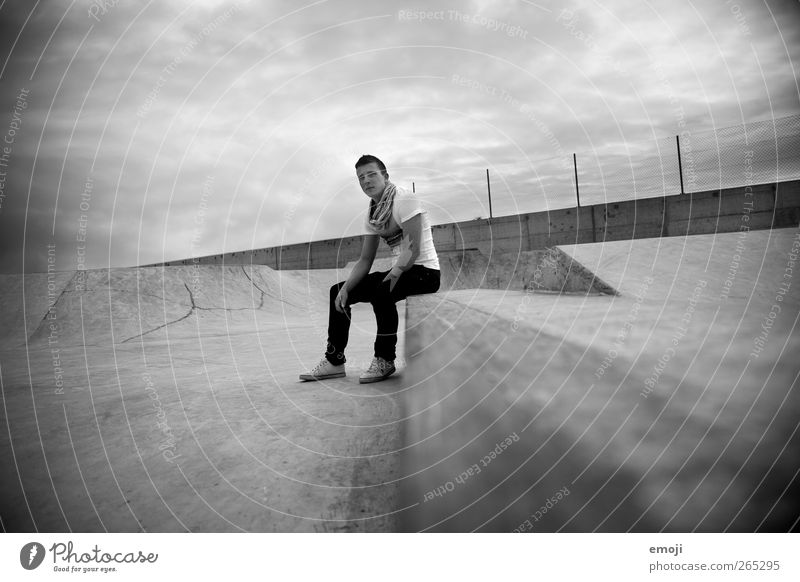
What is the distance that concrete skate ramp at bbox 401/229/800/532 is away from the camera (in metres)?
0.46

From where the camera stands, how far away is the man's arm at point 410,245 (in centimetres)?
219

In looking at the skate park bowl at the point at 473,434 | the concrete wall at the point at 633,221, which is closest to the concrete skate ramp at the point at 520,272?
the concrete wall at the point at 633,221

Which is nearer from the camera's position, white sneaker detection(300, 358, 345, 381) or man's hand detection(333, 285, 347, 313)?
white sneaker detection(300, 358, 345, 381)

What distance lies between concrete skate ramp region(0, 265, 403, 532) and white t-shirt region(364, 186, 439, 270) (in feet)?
2.34

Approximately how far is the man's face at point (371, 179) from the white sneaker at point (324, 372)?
3.13ft

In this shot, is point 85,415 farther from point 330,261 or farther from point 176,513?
point 330,261

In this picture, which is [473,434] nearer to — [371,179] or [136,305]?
[371,179]

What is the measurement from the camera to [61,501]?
101 cm

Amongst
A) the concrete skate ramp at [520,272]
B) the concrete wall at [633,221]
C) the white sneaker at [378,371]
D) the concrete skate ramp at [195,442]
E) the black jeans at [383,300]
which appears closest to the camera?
the concrete skate ramp at [195,442]

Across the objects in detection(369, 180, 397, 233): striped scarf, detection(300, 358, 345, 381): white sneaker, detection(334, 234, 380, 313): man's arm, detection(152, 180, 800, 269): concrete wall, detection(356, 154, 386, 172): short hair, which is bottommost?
detection(300, 358, 345, 381): white sneaker

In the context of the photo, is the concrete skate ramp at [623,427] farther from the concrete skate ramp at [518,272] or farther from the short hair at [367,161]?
the concrete skate ramp at [518,272]

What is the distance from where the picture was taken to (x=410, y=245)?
2225mm

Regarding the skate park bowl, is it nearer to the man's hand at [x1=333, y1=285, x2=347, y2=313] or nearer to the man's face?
the man's hand at [x1=333, y1=285, x2=347, y2=313]

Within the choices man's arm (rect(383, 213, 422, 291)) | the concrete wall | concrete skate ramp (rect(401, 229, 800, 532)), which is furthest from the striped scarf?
the concrete wall
